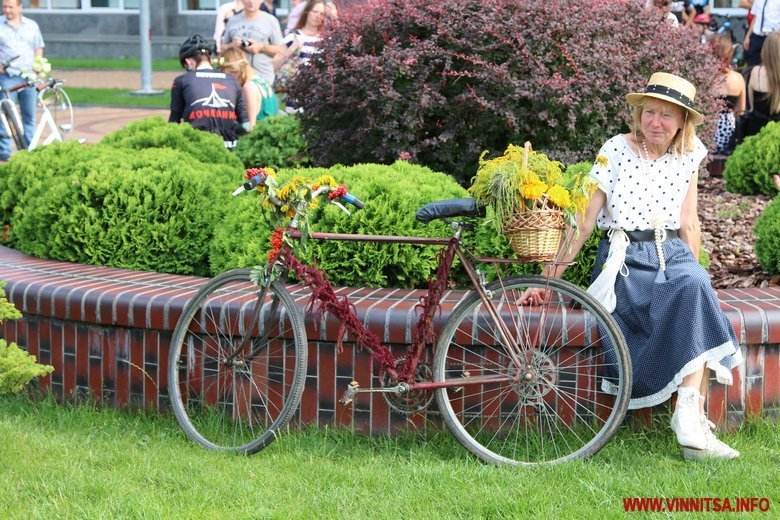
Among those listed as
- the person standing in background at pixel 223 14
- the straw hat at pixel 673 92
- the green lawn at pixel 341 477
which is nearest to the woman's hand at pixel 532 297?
the green lawn at pixel 341 477

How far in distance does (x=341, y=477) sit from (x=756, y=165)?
4.56 meters

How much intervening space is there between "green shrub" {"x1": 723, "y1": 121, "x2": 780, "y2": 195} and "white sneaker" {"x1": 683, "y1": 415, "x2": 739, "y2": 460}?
3580mm

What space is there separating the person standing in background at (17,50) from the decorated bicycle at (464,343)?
9396 millimetres

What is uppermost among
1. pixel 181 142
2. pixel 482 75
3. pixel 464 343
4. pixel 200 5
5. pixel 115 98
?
pixel 200 5

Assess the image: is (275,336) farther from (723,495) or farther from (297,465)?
(723,495)

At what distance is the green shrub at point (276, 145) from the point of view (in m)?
7.39

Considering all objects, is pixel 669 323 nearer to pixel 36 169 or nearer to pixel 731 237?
pixel 731 237

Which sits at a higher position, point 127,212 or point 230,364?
point 127,212

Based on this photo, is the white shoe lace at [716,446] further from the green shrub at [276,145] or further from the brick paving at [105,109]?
the brick paving at [105,109]

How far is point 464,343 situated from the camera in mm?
4254

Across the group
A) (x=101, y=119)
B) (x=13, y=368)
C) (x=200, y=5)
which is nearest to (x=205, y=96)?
(x=13, y=368)

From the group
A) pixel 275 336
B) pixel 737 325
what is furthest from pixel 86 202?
pixel 737 325

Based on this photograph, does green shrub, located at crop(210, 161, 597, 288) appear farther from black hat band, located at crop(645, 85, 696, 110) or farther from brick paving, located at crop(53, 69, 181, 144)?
brick paving, located at crop(53, 69, 181, 144)

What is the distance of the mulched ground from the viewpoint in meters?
5.48
